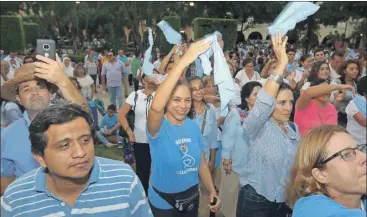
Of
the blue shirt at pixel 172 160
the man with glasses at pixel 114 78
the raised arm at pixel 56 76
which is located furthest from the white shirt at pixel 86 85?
the raised arm at pixel 56 76

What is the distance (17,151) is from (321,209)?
6.39ft

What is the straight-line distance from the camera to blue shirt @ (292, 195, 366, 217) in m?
1.65

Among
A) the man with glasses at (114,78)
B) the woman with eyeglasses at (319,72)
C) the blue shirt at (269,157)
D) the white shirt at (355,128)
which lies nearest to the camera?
the blue shirt at (269,157)

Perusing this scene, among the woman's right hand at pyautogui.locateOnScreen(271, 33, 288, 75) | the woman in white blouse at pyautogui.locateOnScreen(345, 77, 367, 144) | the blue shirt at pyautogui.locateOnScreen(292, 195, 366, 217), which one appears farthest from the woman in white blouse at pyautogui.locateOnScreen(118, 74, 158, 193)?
the blue shirt at pyautogui.locateOnScreen(292, 195, 366, 217)

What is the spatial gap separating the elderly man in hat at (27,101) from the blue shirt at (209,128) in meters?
1.85

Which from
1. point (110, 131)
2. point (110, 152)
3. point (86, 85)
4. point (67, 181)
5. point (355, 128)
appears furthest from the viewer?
point (86, 85)

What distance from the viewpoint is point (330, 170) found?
1922 millimetres

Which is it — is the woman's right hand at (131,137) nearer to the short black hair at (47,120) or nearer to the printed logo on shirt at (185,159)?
the printed logo on shirt at (185,159)

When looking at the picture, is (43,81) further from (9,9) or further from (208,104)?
(9,9)

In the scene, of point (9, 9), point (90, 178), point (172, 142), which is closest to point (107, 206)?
point (90, 178)

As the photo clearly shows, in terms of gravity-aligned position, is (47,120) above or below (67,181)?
above

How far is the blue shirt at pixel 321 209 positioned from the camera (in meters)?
1.65

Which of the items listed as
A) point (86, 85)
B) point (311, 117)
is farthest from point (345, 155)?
point (86, 85)

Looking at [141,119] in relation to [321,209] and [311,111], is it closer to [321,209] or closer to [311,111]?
[311,111]
